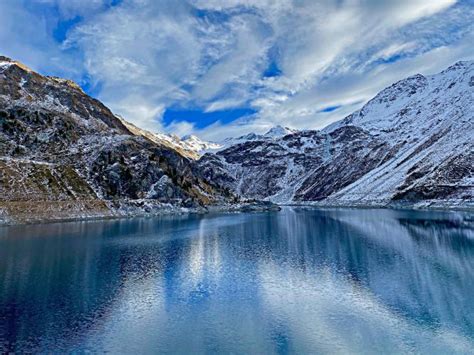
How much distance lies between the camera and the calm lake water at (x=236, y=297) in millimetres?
31875

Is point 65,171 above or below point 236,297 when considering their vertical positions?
above

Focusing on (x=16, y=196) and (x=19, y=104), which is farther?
(x=19, y=104)

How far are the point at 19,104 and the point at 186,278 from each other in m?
166

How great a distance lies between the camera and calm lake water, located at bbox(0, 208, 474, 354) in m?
31.9

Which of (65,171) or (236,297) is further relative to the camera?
(65,171)

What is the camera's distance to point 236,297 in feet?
149

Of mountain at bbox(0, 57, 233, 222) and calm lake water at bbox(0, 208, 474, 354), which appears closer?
calm lake water at bbox(0, 208, 474, 354)

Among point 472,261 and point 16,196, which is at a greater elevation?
point 16,196

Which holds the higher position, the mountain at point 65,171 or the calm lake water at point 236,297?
the mountain at point 65,171

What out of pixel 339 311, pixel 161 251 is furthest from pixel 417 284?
pixel 161 251

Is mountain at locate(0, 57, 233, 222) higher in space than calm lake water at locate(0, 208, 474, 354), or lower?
higher

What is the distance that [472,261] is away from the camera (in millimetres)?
63938

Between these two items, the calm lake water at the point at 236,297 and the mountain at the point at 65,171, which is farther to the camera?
the mountain at the point at 65,171

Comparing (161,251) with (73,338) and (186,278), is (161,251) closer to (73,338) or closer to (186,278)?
→ (186,278)
